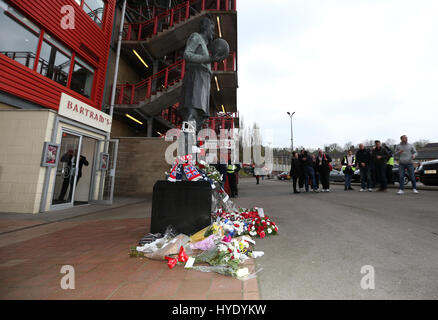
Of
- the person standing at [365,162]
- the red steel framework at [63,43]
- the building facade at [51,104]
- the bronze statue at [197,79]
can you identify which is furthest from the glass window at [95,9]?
the person standing at [365,162]

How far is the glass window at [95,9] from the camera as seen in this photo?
354 inches

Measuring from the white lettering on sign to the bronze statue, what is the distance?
14.7 ft

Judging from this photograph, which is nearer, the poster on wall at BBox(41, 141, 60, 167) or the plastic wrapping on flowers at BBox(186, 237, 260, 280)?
the plastic wrapping on flowers at BBox(186, 237, 260, 280)

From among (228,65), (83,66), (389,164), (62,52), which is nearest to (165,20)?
(228,65)

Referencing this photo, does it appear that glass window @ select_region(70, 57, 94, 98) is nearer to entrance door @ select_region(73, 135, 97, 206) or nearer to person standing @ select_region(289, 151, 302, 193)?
entrance door @ select_region(73, 135, 97, 206)

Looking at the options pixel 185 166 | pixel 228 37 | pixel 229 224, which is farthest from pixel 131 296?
pixel 228 37

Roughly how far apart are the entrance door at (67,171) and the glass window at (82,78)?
10.00 feet

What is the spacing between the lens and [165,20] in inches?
536

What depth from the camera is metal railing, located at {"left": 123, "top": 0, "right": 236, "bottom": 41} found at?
11798 mm

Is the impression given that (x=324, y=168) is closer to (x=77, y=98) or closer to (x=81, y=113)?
(x=81, y=113)

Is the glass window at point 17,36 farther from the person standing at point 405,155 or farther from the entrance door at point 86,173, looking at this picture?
the person standing at point 405,155

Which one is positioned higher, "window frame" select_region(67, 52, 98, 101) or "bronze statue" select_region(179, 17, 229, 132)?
"window frame" select_region(67, 52, 98, 101)

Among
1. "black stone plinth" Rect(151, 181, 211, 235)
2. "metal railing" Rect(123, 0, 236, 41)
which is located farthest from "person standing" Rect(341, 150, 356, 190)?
"metal railing" Rect(123, 0, 236, 41)

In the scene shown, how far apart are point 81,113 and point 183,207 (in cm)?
607
